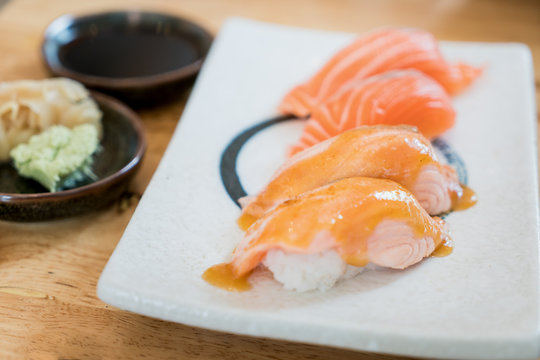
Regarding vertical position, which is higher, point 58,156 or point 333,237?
point 333,237

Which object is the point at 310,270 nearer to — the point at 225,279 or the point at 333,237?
the point at 333,237

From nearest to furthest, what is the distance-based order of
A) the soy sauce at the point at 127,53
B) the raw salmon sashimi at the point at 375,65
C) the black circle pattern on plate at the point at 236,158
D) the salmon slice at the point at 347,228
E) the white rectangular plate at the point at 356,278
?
the white rectangular plate at the point at 356,278 < the salmon slice at the point at 347,228 < the black circle pattern on plate at the point at 236,158 < the raw salmon sashimi at the point at 375,65 < the soy sauce at the point at 127,53

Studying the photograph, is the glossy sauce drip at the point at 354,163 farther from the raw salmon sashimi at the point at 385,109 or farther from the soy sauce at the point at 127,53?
the soy sauce at the point at 127,53

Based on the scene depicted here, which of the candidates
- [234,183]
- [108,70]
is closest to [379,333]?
[234,183]

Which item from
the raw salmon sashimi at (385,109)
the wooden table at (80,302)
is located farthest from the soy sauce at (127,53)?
the raw salmon sashimi at (385,109)

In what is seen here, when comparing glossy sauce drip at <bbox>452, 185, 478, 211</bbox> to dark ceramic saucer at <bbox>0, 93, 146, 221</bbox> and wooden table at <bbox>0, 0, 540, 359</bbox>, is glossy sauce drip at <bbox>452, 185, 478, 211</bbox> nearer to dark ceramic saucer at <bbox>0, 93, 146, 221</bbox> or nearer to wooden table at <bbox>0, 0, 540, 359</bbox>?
wooden table at <bbox>0, 0, 540, 359</bbox>

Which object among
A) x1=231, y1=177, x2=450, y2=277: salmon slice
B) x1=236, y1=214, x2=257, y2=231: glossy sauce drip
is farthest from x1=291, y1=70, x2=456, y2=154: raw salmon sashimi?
x1=231, y1=177, x2=450, y2=277: salmon slice

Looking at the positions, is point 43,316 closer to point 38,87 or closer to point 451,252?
point 38,87

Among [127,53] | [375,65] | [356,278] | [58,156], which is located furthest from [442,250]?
[127,53]
